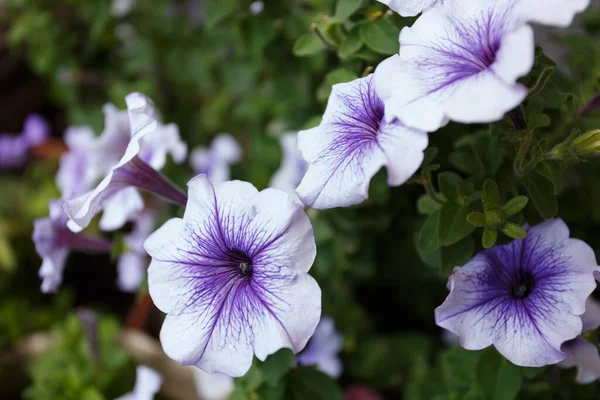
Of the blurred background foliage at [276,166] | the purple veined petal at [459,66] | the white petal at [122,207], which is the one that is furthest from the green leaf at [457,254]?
the white petal at [122,207]

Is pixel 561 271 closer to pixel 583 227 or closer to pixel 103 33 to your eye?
pixel 583 227

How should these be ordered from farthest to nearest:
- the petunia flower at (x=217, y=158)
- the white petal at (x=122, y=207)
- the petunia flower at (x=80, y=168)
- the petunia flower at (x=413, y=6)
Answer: the petunia flower at (x=217, y=158) → the petunia flower at (x=80, y=168) → the white petal at (x=122, y=207) → the petunia flower at (x=413, y=6)

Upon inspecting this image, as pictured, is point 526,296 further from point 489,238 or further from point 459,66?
point 459,66

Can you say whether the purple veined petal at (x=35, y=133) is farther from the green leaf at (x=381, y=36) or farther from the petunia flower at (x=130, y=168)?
the green leaf at (x=381, y=36)

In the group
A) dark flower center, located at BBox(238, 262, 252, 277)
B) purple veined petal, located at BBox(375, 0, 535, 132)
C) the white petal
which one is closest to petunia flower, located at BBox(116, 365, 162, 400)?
the white petal

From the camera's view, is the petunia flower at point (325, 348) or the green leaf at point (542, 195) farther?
the petunia flower at point (325, 348)

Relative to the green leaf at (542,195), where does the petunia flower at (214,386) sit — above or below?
below
